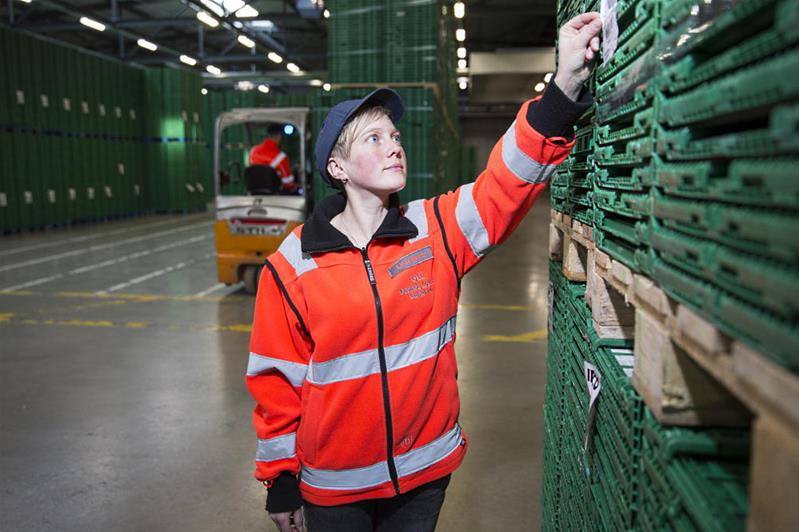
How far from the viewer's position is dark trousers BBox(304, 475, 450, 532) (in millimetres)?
2037

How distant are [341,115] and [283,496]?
118 cm

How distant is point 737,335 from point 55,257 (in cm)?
1345

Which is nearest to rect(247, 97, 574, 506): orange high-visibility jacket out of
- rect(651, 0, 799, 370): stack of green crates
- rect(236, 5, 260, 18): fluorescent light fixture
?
rect(651, 0, 799, 370): stack of green crates

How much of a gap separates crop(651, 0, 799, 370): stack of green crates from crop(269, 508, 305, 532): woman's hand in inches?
57.2

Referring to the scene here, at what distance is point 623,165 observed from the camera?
1.44 metres

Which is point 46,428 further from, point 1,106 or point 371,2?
point 1,106

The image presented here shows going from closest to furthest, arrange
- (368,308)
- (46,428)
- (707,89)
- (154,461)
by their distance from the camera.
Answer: (707,89) < (368,308) < (154,461) < (46,428)

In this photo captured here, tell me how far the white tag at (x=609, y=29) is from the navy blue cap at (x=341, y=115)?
2.22 ft

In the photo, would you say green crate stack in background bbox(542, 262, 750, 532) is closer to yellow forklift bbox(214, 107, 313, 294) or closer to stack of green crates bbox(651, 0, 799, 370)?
stack of green crates bbox(651, 0, 799, 370)

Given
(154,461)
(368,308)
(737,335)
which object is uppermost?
(737,335)

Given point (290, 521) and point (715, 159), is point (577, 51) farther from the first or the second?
point (290, 521)

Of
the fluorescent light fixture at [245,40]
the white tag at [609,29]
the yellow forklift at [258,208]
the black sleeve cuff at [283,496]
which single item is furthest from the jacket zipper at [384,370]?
the fluorescent light fixture at [245,40]

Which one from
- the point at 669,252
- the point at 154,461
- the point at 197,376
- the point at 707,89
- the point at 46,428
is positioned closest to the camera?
the point at 707,89

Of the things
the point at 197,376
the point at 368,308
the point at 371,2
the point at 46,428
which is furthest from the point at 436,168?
the point at 368,308
